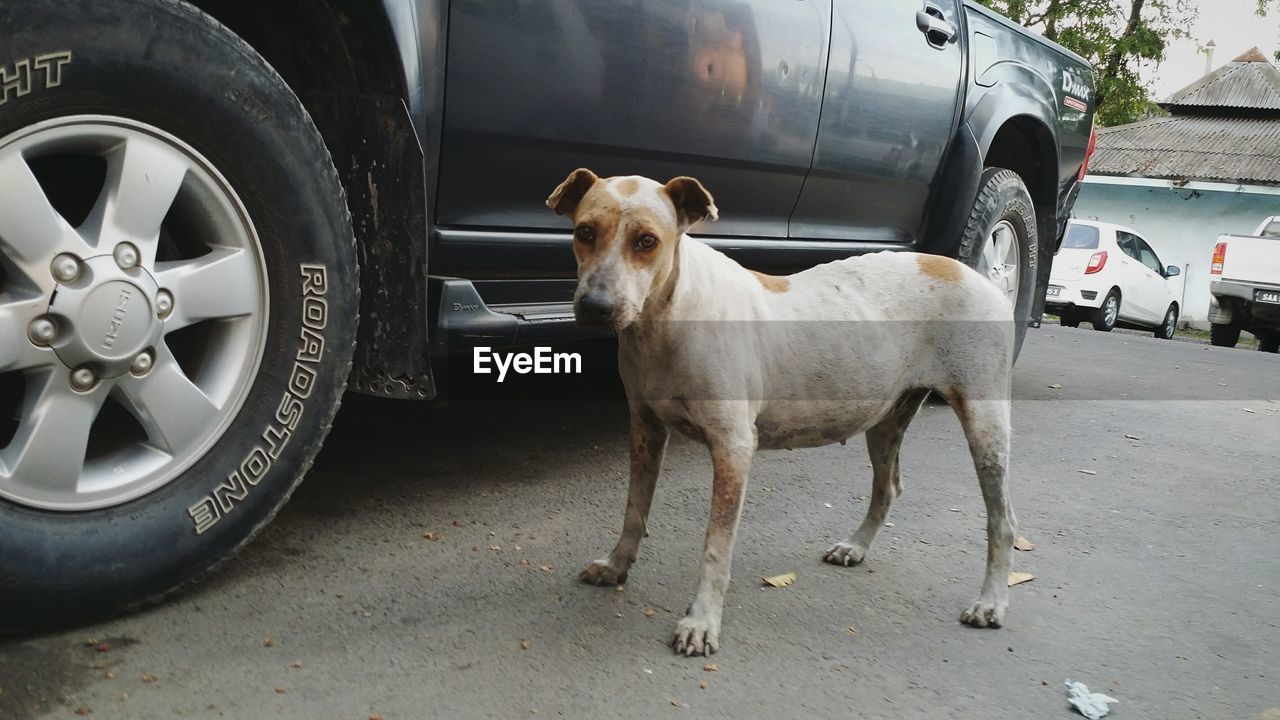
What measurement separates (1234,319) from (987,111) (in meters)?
13.9

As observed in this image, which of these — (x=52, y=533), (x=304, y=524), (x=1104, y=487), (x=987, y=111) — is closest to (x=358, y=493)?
(x=304, y=524)

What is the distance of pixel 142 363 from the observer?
2332 millimetres

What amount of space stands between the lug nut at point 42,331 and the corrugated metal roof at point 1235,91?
36.8 metres

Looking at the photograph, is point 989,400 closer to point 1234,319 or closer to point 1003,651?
point 1003,651

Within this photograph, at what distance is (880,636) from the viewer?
2.75 meters

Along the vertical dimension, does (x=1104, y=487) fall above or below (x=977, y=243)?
below

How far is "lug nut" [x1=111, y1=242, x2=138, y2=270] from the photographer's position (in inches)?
89.4

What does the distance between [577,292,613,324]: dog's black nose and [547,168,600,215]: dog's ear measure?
12.9 inches

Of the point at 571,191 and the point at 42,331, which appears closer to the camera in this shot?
the point at 42,331

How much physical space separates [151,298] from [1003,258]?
4373 mm

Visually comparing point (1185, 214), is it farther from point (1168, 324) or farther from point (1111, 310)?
point (1111, 310)

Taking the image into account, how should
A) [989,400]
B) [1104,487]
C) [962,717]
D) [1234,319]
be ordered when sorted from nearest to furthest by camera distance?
1. [962,717]
2. [989,400]
3. [1104,487]
4. [1234,319]

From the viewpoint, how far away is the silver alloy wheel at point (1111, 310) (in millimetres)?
17609

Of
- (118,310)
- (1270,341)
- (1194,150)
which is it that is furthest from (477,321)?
(1194,150)
